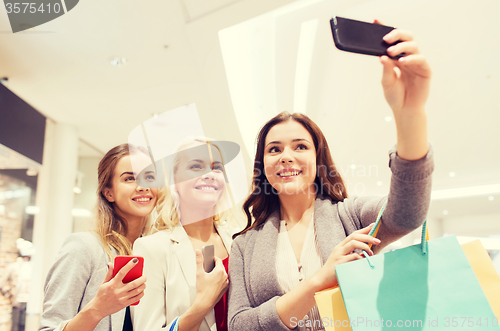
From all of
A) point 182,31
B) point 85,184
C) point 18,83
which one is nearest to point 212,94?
point 182,31

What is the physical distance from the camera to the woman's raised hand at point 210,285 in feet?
3.70

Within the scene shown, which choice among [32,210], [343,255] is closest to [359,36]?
[343,255]

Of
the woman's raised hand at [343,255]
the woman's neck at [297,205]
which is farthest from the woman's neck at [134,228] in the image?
the woman's raised hand at [343,255]

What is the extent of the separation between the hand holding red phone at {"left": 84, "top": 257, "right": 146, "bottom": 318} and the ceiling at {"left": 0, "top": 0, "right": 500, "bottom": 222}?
2.81 metres

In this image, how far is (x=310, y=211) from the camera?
3.97 feet

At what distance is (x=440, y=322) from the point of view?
27.7 inches

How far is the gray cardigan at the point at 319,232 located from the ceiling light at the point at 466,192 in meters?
11.3

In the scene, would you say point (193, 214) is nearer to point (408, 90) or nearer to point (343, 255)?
point (343, 255)

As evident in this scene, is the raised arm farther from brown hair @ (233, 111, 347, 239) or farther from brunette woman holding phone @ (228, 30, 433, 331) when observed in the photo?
brown hair @ (233, 111, 347, 239)

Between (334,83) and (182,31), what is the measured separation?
8.06ft

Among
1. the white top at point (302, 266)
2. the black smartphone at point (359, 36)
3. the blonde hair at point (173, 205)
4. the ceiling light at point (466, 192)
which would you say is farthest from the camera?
the ceiling light at point (466, 192)

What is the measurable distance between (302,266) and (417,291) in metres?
0.38

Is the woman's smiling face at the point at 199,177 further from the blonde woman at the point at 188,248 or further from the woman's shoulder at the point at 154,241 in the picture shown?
the woman's shoulder at the point at 154,241

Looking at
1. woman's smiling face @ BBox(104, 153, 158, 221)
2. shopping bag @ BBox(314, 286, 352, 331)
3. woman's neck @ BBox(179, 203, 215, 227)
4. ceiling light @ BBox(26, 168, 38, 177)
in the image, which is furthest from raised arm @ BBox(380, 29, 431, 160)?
ceiling light @ BBox(26, 168, 38, 177)
